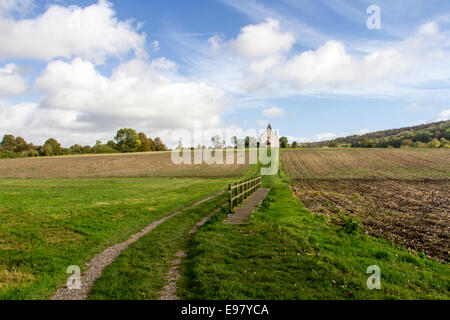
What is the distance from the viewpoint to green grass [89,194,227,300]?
20.3 feet

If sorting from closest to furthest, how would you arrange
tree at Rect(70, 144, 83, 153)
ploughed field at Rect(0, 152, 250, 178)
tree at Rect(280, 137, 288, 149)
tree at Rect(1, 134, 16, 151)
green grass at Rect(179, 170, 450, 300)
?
green grass at Rect(179, 170, 450, 300), ploughed field at Rect(0, 152, 250, 178), tree at Rect(1, 134, 16, 151), tree at Rect(70, 144, 83, 153), tree at Rect(280, 137, 288, 149)

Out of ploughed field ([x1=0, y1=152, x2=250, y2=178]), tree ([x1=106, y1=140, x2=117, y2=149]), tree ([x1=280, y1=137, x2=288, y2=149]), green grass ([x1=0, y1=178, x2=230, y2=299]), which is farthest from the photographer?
tree ([x1=280, y1=137, x2=288, y2=149])

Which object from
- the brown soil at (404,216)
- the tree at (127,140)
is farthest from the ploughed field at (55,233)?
the tree at (127,140)

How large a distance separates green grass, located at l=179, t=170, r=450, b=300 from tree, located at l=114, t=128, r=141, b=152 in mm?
106770

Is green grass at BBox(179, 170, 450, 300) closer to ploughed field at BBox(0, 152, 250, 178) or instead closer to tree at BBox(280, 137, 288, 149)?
ploughed field at BBox(0, 152, 250, 178)

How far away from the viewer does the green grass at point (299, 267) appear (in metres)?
5.96

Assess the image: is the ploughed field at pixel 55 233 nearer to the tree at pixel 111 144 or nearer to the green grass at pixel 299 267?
the green grass at pixel 299 267

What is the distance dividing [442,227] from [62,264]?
1509 centimetres

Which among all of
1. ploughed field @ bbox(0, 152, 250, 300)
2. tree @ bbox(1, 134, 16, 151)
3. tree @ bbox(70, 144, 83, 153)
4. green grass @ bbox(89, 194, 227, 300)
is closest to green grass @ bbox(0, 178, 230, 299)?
ploughed field @ bbox(0, 152, 250, 300)

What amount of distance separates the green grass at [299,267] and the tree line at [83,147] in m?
107
